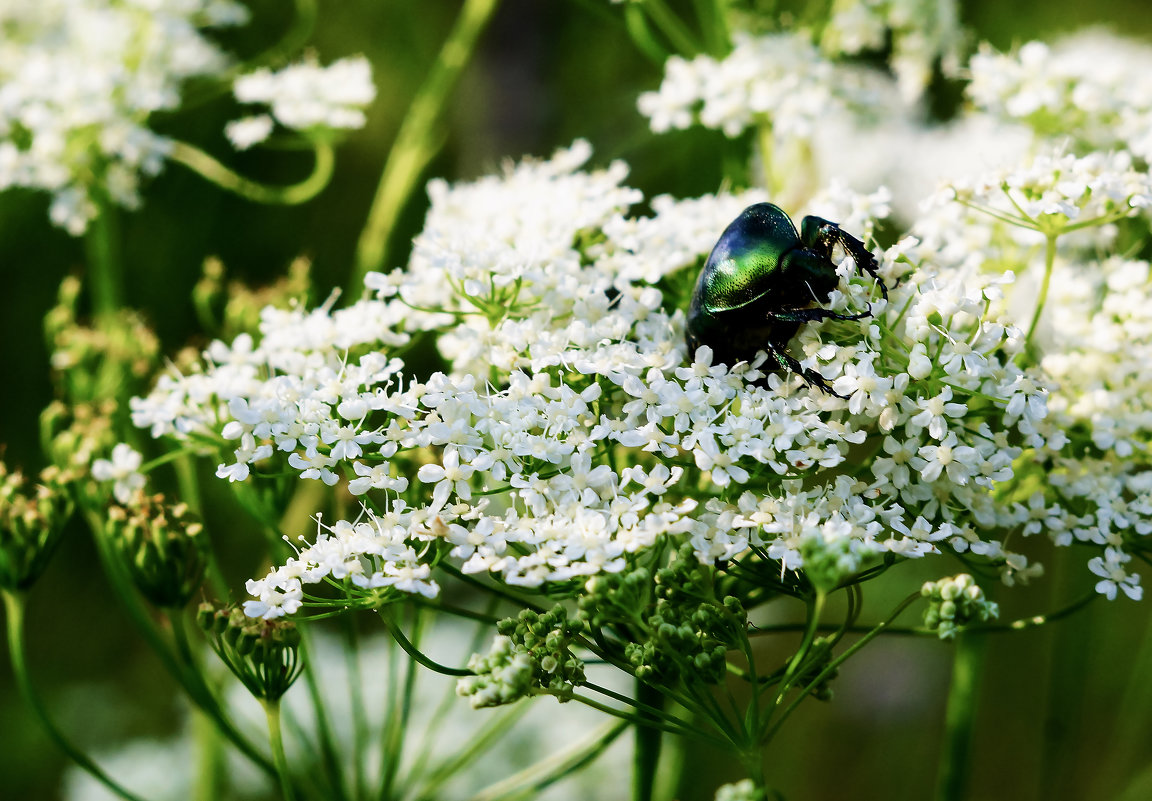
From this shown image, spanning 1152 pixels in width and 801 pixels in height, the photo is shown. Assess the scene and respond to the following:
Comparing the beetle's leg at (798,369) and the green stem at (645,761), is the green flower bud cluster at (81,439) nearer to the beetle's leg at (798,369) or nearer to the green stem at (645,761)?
the green stem at (645,761)

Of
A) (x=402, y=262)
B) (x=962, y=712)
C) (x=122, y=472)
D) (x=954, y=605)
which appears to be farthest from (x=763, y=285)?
(x=402, y=262)

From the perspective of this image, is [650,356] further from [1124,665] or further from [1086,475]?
[1124,665]

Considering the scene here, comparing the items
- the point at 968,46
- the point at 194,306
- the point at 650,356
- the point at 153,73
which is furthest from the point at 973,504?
the point at 194,306

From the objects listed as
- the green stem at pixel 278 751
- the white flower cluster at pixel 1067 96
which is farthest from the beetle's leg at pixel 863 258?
the green stem at pixel 278 751

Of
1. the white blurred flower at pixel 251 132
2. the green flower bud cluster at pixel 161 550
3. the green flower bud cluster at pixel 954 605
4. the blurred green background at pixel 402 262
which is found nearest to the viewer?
the green flower bud cluster at pixel 954 605

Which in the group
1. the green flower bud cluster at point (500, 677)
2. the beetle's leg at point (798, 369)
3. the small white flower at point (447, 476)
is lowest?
the green flower bud cluster at point (500, 677)

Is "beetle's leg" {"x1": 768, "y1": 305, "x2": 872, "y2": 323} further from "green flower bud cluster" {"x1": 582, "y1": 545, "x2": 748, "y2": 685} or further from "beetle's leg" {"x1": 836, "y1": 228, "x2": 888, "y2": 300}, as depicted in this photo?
"green flower bud cluster" {"x1": 582, "y1": 545, "x2": 748, "y2": 685}
